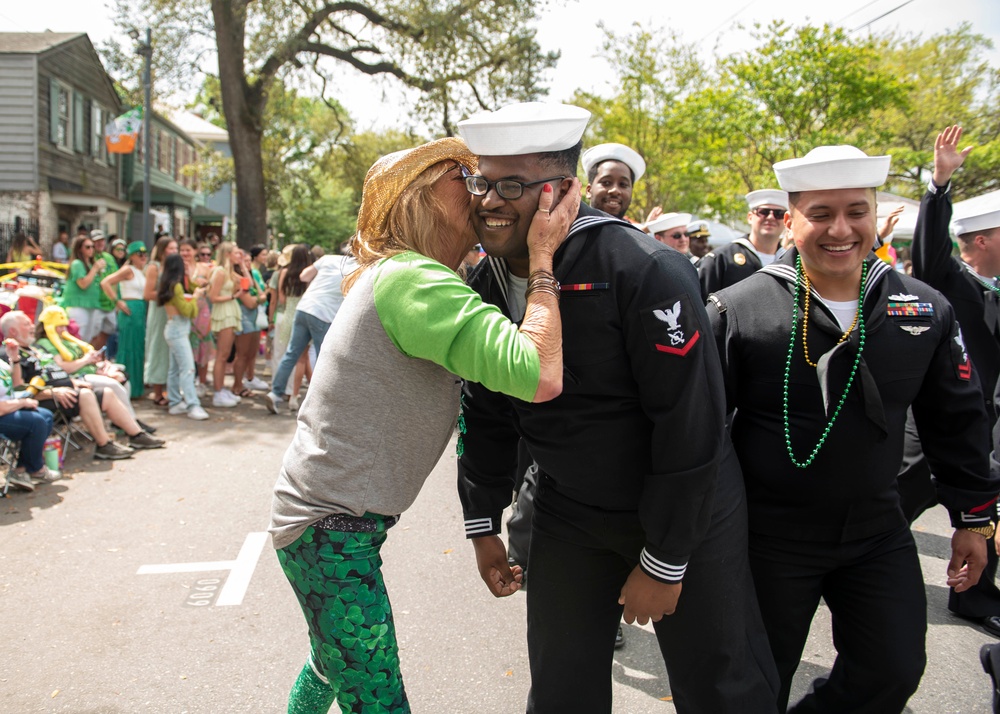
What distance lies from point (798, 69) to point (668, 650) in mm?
15294

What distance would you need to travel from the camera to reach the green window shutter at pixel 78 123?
2430 cm

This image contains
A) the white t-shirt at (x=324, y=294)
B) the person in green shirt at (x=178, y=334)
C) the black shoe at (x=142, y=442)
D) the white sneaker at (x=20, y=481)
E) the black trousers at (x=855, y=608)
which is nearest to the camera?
the black trousers at (x=855, y=608)

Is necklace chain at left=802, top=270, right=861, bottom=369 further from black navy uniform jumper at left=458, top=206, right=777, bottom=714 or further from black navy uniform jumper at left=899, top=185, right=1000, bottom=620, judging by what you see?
black navy uniform jumper at left=899, top=185, right=1000, bottom=620

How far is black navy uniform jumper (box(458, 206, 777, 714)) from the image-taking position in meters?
1.94

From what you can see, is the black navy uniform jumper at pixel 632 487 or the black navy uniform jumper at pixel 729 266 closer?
the black navy uniform jumper at pixel 632 487

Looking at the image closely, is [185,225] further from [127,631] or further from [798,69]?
[127,631]

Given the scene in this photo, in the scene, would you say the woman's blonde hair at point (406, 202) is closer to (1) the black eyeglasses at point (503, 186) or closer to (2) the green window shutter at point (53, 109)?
(1) the black eyeglasses at point (503, 186)

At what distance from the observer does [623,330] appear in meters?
1.99

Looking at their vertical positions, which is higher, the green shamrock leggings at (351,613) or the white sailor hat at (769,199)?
the white sailor hat at (769,199)

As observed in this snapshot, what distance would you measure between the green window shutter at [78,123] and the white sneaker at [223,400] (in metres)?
18.4

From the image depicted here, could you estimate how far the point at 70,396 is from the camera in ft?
22.6

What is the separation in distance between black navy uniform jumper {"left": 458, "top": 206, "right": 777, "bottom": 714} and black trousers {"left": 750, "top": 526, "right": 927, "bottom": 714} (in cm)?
29

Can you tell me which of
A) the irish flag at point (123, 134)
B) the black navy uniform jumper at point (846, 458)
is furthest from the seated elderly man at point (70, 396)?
the irish flag at point (123, 134)

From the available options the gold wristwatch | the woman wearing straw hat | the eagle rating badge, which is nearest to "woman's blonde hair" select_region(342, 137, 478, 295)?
the woman wearing straw hat
